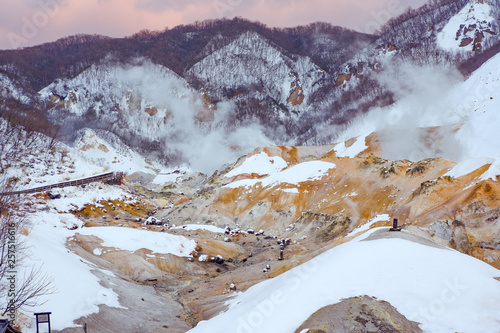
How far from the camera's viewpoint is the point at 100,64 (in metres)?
182

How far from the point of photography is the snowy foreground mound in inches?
464

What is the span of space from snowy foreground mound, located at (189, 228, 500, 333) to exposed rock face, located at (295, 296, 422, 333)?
0.29m

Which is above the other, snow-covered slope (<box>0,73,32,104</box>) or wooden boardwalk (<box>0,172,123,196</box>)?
snow-covered slope (<box>0,73,32,104</box>)

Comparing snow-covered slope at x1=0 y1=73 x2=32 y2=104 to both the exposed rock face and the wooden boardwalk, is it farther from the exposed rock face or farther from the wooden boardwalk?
the exposed rock face

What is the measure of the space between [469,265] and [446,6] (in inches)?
7973

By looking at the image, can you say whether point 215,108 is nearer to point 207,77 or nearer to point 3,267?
point 207,77

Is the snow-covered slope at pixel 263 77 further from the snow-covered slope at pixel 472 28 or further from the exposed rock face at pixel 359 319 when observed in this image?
the exposed rock face at pixel 359 319

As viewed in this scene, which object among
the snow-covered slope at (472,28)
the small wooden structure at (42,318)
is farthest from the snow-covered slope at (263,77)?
the small wooden structure at (42,318)

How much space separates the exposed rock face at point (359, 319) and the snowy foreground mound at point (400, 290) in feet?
0.94

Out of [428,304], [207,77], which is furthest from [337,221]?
[207,77]

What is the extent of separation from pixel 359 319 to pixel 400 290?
2.30 meters

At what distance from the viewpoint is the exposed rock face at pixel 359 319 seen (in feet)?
36.7

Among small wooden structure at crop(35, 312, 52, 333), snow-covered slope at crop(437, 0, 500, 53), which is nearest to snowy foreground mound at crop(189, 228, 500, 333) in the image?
small wooden structure at crop(35, 312, 52, 333)

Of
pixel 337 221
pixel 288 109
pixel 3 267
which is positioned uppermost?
pixel 288 109
